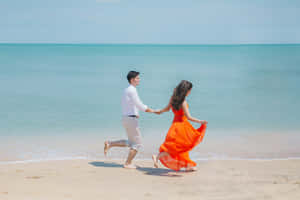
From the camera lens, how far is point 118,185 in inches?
193

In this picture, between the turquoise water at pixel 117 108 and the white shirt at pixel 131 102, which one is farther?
the turquoise water at pixel 117 108

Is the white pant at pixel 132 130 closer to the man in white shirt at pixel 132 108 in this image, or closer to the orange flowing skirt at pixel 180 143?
the man in white shirt at pixel 132 108

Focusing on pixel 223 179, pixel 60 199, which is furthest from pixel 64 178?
pixel 223 179

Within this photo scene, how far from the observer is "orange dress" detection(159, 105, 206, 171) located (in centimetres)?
546

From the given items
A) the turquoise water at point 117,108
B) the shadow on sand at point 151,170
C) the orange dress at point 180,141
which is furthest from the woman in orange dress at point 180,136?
the turquoise water at point 117,108

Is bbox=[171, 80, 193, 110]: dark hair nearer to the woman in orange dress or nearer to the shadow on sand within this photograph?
the woman in orange dress

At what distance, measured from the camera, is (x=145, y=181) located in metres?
5.11

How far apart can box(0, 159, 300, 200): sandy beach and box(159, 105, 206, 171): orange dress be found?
0.19 meters

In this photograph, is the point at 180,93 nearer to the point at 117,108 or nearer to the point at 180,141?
the point at 180,141

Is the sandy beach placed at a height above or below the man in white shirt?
below

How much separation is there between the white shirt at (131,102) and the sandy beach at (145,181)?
34.6 inches

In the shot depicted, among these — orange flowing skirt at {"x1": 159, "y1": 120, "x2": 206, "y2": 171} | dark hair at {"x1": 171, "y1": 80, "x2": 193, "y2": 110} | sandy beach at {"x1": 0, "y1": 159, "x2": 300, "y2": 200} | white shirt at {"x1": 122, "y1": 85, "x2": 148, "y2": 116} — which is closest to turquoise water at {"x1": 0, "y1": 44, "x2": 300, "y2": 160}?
sandy beach at {"x1": 0, "y1": 159, "x2": 300, "y2": 200}

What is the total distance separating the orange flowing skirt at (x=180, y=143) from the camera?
546cm

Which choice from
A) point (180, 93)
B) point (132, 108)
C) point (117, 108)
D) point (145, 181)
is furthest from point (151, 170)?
point (117, 108)
